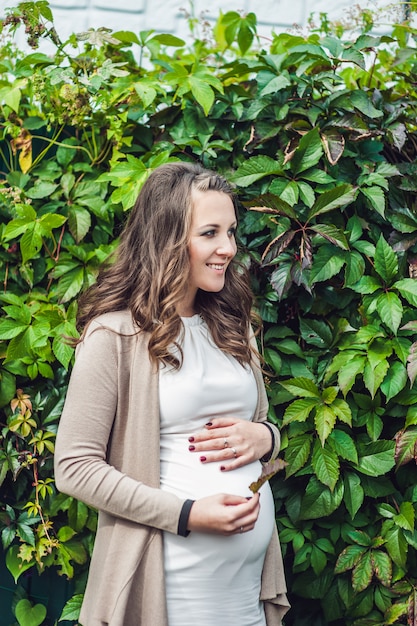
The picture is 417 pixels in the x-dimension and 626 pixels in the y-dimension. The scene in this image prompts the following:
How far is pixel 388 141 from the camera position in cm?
216

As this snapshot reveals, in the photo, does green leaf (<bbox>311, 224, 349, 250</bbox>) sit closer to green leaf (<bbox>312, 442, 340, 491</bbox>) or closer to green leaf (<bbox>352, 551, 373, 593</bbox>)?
green leaf (<bbox>312, 442, 340, 491</bbox>)

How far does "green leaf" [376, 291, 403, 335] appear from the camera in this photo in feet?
6.24

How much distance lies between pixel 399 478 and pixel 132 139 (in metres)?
1.21

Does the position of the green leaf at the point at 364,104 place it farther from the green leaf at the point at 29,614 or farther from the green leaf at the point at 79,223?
the green leaf at the point at 29,614

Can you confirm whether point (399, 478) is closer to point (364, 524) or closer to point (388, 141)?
point (364, 524)

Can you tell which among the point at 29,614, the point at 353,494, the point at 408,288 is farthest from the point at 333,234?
the point at 29,614

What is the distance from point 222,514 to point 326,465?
58cm

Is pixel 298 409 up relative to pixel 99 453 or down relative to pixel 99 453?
down

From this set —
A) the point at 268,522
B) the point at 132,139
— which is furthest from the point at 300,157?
the point at 268,522

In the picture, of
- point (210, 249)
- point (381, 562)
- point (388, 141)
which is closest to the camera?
point (210, 249)

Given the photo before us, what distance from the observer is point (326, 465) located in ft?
6.38

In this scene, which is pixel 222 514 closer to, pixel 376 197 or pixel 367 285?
pixel 367 285

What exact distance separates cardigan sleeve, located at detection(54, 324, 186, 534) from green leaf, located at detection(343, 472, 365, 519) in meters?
0.67

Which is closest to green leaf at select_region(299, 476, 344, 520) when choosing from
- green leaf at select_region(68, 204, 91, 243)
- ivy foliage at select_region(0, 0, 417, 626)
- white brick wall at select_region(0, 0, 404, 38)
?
ivy foliage at select_region(0, 0, 417, 626)
